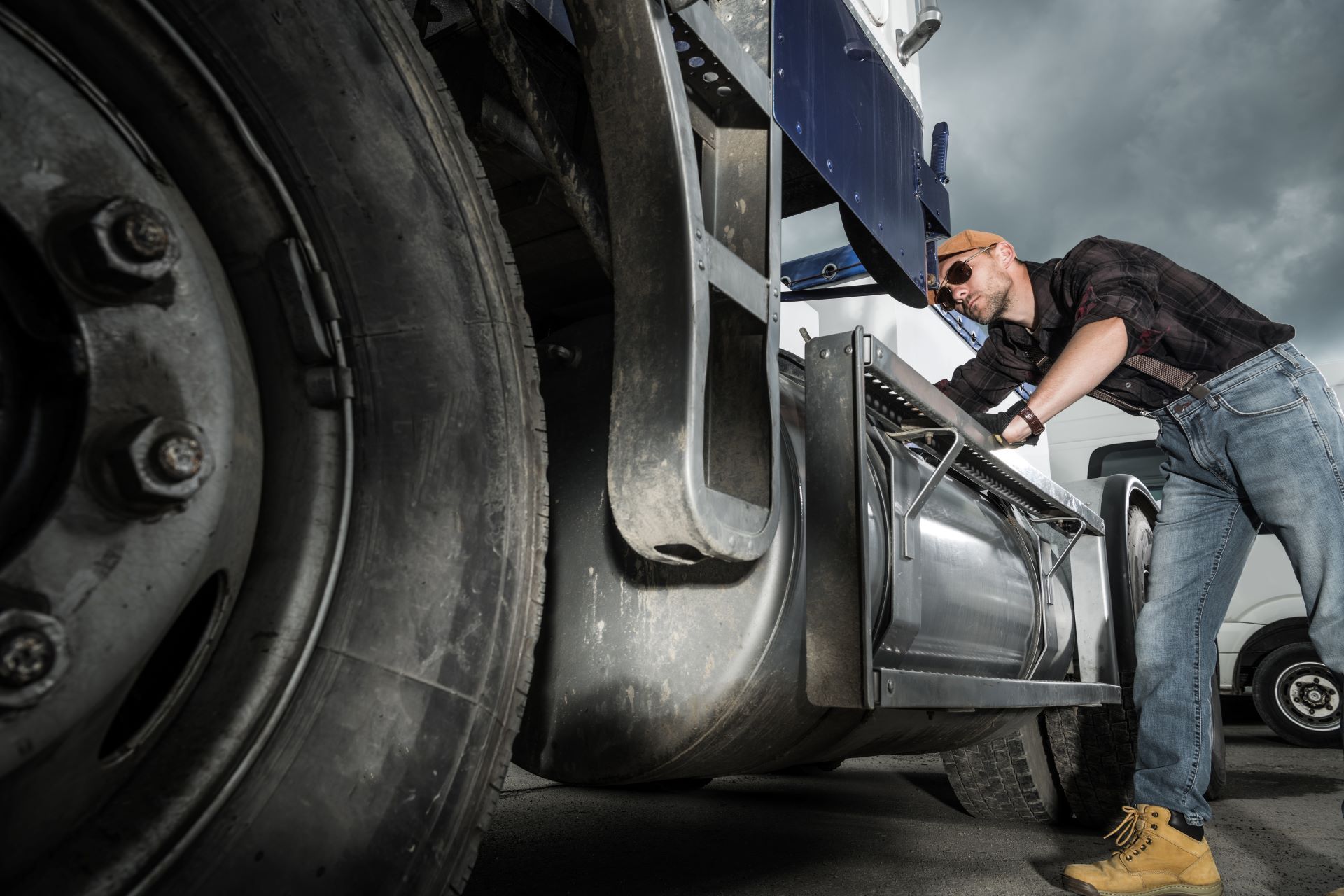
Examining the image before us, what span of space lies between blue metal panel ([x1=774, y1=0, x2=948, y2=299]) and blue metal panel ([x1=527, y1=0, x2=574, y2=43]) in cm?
39

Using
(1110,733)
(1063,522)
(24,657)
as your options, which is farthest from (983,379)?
(24,657)

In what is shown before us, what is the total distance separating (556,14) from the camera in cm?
112

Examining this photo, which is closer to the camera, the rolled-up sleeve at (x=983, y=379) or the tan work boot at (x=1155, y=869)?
the tan work boot at (x=1155, y=869)

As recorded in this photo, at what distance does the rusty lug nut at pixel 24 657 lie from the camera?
0.55 meters

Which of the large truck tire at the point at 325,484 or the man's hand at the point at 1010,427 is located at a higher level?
the man's hand at the point at 1010,427

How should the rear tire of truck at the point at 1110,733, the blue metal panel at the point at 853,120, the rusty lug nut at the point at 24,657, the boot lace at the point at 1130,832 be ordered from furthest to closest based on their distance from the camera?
the rear tire of truck at the point at 1110,733, the boot lace at the point at 1130,832, the blue metal panel at the point at 853,120, the rusty lug nut at the point at 24,657

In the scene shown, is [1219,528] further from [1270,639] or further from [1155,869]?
[1270,639]

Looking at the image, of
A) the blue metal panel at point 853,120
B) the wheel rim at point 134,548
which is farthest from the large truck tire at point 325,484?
the blue metal panel at point 853,120

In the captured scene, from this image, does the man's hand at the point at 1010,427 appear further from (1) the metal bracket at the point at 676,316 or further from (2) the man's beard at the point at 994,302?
(1) the metal bracket at the point at 676,316

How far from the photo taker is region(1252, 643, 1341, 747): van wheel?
5.20 meters

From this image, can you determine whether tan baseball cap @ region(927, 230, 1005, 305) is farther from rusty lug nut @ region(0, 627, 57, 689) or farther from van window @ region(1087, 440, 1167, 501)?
van window @ region(1087, 440, 1167, 501)

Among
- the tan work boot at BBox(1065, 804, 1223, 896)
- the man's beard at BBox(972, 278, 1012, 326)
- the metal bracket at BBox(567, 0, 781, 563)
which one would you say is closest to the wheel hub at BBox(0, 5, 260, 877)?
the metal bracket at BBox(567, 0, 781, 563)

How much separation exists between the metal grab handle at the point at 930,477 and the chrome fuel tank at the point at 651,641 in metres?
0.06

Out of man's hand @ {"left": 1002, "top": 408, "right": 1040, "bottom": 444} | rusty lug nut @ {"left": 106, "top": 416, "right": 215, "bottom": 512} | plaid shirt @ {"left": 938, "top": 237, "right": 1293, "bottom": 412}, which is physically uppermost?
plaid shirt @ {"left": 938, "top": 237, "right": 1293, "bottom": 412}
